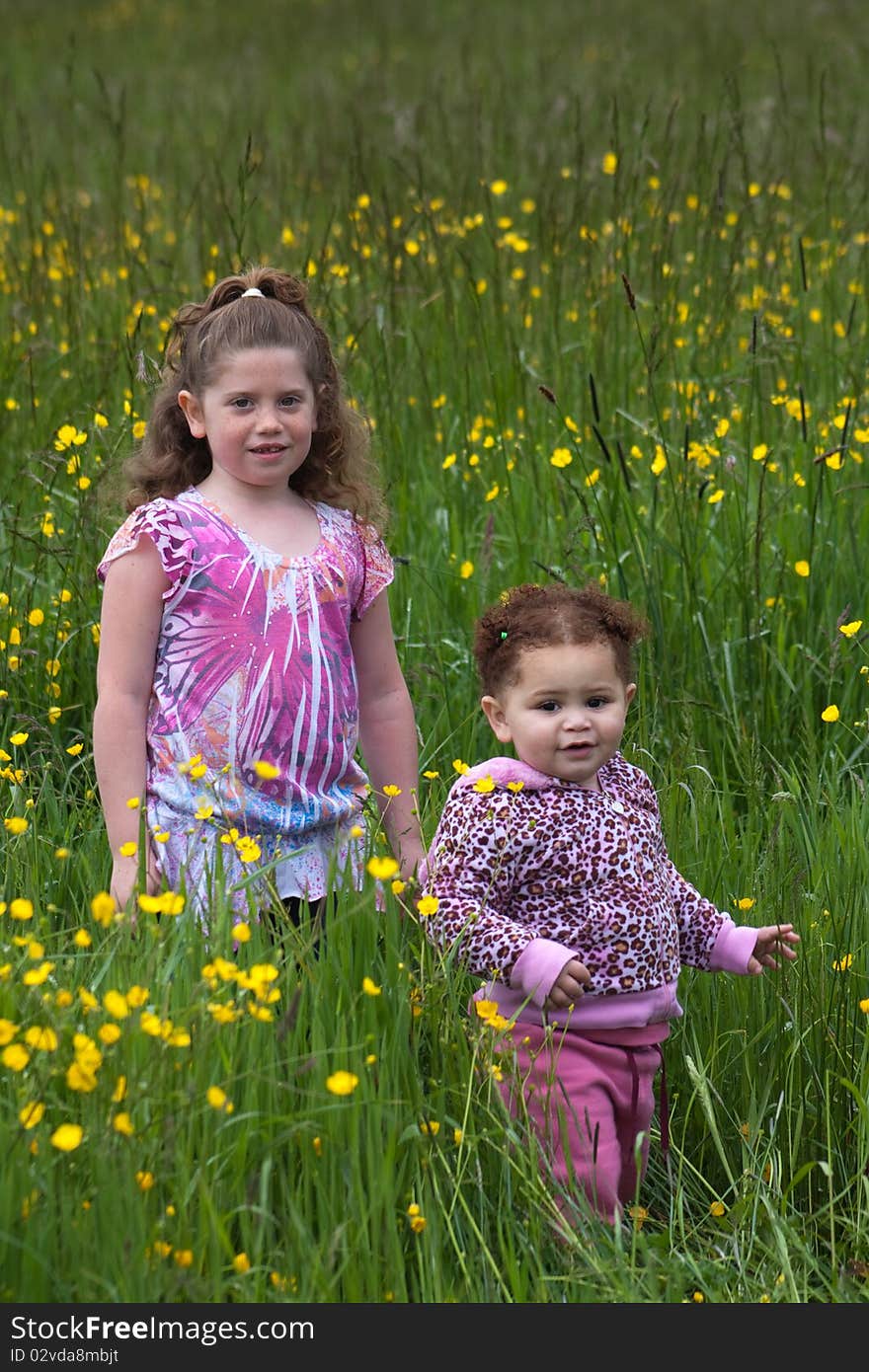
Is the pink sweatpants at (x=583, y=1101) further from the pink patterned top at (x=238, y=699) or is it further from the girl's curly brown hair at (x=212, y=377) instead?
the girl's curly brown hair at (x=212, y=377)

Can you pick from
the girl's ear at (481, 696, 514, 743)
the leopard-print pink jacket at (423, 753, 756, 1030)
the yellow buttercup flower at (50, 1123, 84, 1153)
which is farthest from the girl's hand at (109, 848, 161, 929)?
the yellow buttercup flower at (50, 1123, 84, 1153)

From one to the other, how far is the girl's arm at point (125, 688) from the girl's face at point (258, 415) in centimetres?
21

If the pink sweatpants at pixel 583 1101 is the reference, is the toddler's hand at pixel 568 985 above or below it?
above

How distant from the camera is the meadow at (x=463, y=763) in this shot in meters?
1.95

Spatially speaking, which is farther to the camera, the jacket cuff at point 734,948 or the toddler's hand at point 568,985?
the jacket cuff at point 734,948

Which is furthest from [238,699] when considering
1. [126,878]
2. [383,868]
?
[383,868]

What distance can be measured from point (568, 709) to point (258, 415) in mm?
720

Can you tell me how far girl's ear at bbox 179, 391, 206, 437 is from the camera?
2.76 metres

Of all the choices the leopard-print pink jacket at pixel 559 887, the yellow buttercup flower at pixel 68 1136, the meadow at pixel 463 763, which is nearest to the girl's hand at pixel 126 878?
the meadow at pixel 463 763

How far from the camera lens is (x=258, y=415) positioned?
2682 millimetres

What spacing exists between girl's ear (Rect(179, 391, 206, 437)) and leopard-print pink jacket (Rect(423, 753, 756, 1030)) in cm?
77

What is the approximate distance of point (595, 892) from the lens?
2.41 metres

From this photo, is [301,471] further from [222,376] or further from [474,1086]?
[474,1086]

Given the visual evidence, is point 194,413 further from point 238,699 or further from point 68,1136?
point 68,1136
